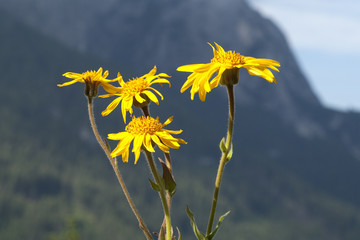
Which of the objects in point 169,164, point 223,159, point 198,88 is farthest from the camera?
point 169,164

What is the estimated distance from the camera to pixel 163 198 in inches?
160

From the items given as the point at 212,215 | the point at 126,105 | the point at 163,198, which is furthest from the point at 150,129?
the point at 212,215

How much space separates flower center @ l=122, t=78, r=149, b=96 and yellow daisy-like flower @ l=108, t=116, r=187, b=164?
0.79 ft

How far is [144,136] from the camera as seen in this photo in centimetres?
420

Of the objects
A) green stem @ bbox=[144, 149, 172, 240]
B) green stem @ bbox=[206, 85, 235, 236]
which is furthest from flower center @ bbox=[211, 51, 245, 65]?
green stem @ bbox=[144, 149, 172, 240]

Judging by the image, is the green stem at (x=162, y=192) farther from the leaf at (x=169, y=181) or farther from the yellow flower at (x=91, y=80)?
the yellow flower at (x=91, y=80)

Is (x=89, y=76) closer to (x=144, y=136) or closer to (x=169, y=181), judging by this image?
(x=144, y=136)

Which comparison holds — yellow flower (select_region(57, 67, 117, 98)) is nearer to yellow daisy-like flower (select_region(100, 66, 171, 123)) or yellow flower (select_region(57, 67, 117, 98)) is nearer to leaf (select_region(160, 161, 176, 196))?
yellow daisy-like flower (select_region(100, 66, 171, 123))

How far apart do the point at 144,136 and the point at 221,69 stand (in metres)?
0.78

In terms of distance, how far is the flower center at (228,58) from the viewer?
4.36m

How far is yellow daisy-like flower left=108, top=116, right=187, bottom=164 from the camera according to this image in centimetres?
402

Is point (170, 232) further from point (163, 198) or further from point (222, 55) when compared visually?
point (222, 55)

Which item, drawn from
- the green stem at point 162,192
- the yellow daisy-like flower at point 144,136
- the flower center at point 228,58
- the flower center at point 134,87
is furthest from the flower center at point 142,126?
the flower center at point 228,58

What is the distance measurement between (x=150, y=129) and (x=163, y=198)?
1.82 feet
